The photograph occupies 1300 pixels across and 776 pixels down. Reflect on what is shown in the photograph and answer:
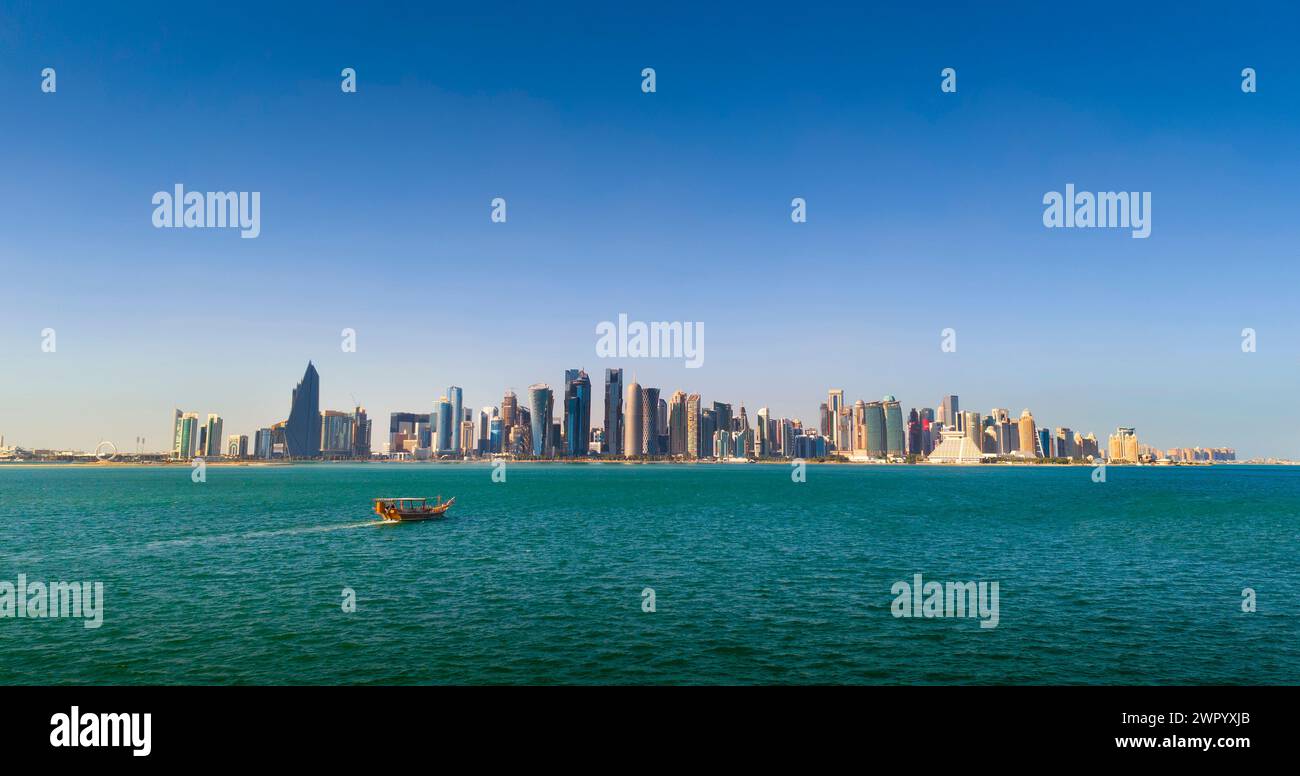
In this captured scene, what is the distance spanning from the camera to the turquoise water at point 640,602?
2941 centimetres

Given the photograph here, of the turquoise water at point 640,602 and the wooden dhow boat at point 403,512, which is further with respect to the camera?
the wooden dhow boat at point 403,512

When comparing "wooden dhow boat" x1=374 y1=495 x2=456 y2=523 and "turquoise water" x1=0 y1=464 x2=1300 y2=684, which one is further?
"wooden dhow boat" x1=374 y1=495 x2=456 y2=523

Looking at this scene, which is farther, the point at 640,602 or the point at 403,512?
the point at 403,512

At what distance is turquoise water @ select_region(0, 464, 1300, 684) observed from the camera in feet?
96.5

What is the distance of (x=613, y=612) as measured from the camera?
38.6m

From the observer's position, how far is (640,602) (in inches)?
1610

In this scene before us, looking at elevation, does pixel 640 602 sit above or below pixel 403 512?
above
